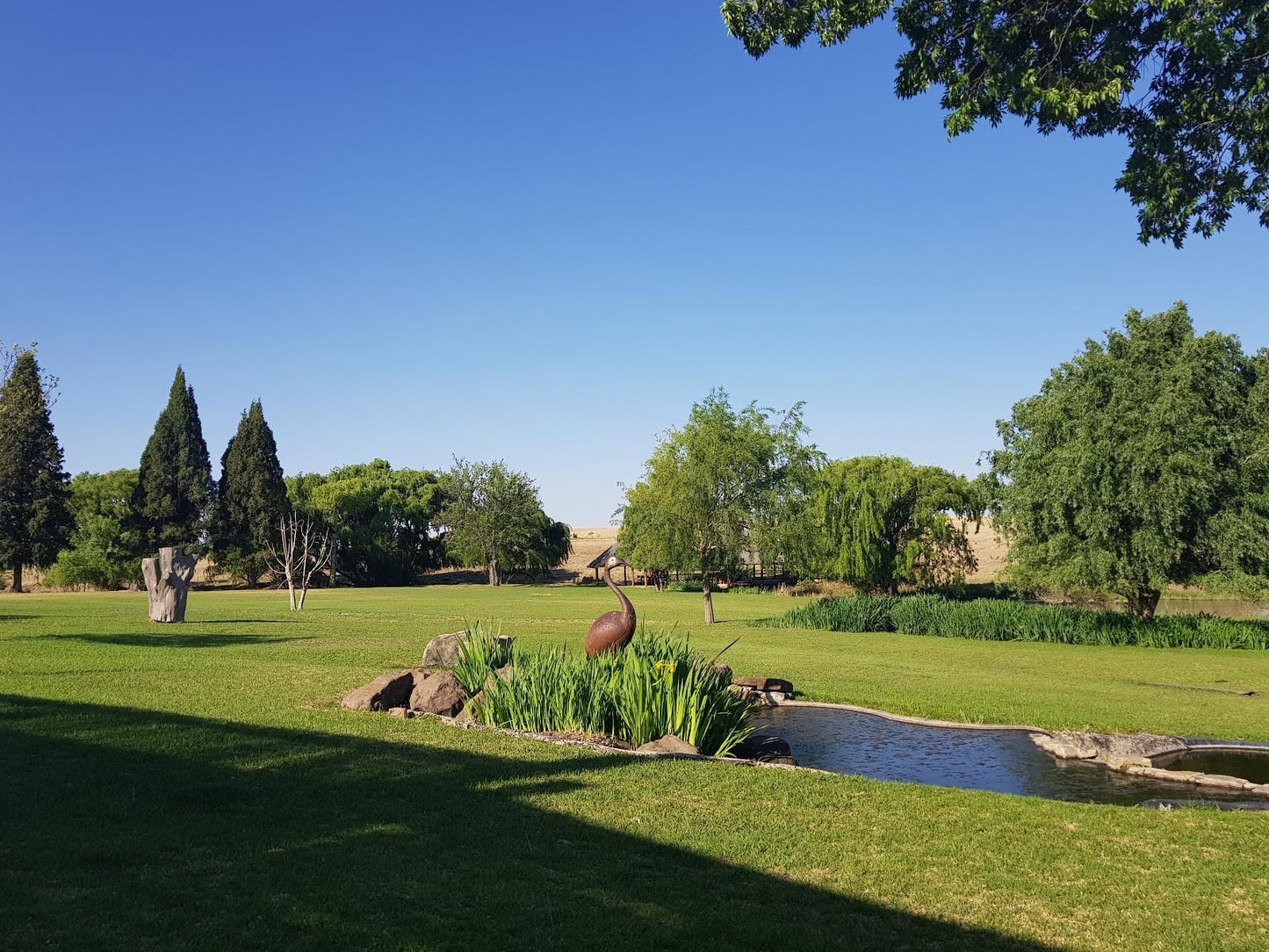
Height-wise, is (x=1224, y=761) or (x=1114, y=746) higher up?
(x=1114, y=746)

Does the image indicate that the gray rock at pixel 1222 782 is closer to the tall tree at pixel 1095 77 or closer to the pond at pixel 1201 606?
the tall tree at pixel 1095 77

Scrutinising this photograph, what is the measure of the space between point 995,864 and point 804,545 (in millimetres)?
29175

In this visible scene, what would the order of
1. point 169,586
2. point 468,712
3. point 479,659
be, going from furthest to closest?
point 169,586
point 479,659
point 468,712

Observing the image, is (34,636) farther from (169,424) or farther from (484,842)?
(169,424)

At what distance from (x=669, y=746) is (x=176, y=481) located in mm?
69441

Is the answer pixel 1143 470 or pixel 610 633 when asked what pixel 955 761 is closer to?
pixel 610 633

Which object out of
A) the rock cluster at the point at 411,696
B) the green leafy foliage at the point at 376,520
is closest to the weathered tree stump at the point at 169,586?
the rock cluster at the point at 411,696

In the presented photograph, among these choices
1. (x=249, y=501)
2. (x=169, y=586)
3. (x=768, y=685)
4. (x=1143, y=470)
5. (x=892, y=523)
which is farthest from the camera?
(x=249, y=501)

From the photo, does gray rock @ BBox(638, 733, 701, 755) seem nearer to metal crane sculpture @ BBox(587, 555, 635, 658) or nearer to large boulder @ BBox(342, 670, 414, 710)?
metal crane sculpture @ BBox(587, 555, 635, 658)

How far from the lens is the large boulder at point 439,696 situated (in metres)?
12.8

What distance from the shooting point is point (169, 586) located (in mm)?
28203

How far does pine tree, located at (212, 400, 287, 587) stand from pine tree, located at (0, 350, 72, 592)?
1102cm

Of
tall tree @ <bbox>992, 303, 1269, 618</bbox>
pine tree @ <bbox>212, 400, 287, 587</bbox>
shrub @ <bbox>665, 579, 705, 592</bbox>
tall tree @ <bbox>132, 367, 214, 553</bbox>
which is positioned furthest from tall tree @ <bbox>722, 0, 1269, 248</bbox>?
tall tree @ <bbox>132, 367, 214, 553</bbox>

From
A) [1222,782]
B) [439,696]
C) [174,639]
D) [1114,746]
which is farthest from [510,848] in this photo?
[174,639]
